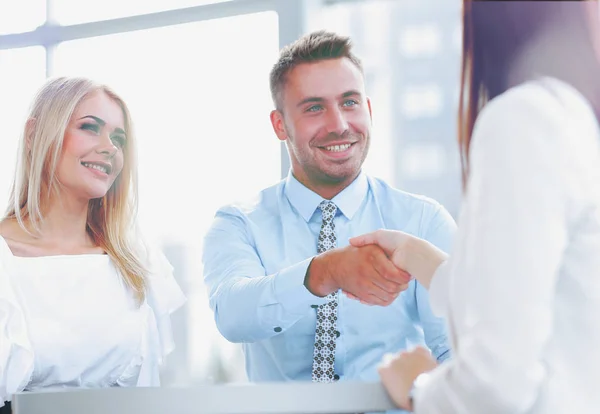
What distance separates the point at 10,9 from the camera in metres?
3.06

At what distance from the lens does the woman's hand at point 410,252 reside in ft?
3.30

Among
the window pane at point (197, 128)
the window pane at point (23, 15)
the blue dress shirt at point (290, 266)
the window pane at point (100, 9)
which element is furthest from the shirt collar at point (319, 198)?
the window pane at point (23, 15)

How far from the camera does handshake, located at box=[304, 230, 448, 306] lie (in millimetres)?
1265

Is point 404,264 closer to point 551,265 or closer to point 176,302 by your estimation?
point 551,265

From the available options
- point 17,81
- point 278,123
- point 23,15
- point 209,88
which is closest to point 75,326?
point 278,123

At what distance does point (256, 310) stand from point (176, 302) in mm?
447

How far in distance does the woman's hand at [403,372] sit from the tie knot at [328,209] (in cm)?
100

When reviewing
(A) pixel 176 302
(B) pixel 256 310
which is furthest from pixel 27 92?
(B) pixel 256 310

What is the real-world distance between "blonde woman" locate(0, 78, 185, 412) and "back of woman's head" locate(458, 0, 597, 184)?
1.25 meters

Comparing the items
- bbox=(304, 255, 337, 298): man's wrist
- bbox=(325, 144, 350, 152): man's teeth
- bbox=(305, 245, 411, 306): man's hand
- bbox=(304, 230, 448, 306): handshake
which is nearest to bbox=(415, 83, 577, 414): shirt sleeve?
bbox=(304, 230, 448, 306): handshake

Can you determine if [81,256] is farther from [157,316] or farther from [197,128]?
[197,128]

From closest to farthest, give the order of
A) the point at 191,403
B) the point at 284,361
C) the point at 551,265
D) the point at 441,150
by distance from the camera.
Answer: the point at 551,265 < the point at 191,403 < the point at 284,361 < the point at 441,150

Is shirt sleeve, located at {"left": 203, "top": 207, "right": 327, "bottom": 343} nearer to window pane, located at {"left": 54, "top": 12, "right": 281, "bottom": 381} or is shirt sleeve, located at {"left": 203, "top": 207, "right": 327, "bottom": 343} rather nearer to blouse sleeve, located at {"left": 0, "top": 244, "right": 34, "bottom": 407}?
blouse sleeve, located at {"left": 0, "top": 244, "right": 34, "bottom": 407}

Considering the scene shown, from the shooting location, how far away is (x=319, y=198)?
1.89 m
